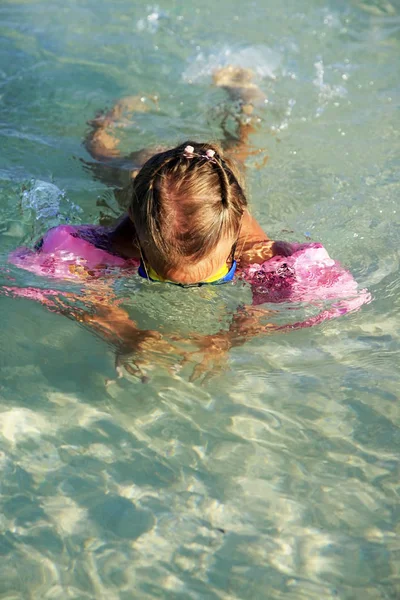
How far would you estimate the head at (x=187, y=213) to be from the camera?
259 cm

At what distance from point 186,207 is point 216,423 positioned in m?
0.84

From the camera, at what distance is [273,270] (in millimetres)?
3174

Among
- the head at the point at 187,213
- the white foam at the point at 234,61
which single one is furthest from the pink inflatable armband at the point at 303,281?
the white foam at the point at 234,61

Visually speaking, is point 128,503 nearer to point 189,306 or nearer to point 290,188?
point 189,306

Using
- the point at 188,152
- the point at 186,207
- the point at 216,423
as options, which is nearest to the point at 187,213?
the point at 186,207

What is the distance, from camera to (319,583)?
7.20 feet

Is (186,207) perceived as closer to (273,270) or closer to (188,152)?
(188,152)

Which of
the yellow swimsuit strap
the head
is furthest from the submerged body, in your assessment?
the head

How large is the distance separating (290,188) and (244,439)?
6.52 feet

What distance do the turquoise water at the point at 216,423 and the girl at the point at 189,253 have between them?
0.10 m

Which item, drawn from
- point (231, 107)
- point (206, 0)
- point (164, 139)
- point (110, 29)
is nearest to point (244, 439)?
point (164, 139)

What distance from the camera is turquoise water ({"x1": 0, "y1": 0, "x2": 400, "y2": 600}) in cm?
224

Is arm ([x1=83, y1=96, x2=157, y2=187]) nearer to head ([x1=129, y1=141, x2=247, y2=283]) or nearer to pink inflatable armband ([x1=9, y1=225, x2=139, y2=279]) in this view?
pink inflatable armband ([x1=9, y1=225, x2=139, y2=279])

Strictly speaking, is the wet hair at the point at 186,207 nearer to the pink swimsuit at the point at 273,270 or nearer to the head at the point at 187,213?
the head at the point at 187,213
